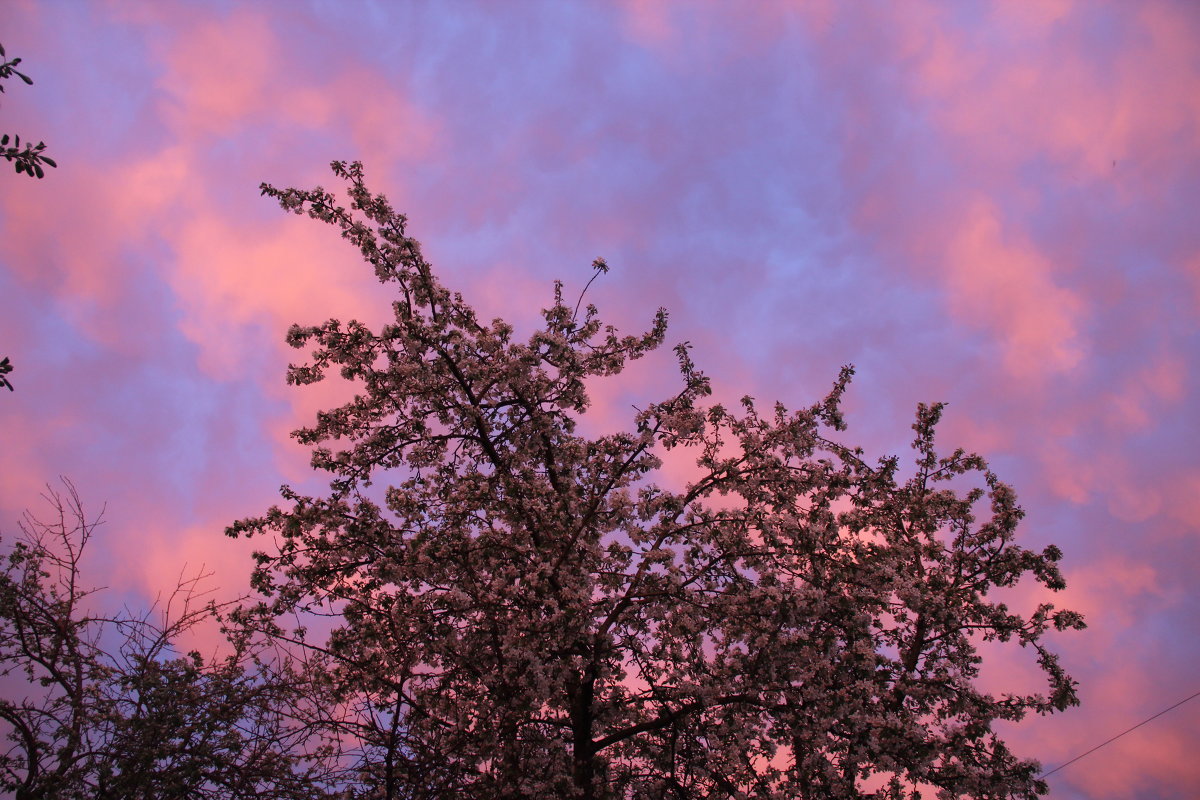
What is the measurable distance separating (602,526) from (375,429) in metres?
5.26

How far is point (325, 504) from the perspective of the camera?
14.4m

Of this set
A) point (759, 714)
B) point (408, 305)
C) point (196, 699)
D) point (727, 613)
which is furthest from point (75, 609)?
point (759, 714)

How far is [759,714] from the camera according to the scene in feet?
44.4

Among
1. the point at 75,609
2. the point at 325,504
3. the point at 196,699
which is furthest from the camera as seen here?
the point at 325,504

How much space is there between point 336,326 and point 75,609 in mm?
6781

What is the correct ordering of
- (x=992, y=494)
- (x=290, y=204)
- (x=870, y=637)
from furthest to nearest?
(x=992, y=494)
(x=290, y=204)
(x=870, y=637)

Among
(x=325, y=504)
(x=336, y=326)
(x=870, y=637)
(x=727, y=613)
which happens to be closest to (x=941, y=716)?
(x=870, y=637)

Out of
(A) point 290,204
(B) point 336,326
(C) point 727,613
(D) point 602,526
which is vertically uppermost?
(A) point 290,204

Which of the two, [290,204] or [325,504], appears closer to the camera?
[325,504]

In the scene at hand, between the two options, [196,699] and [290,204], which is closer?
[196,699]

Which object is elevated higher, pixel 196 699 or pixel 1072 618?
pixel 1072 618

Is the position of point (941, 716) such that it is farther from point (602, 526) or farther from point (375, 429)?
point (375, 429)

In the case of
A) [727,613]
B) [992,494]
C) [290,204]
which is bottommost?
[727,613]

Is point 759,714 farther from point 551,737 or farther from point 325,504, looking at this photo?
point 325,504
